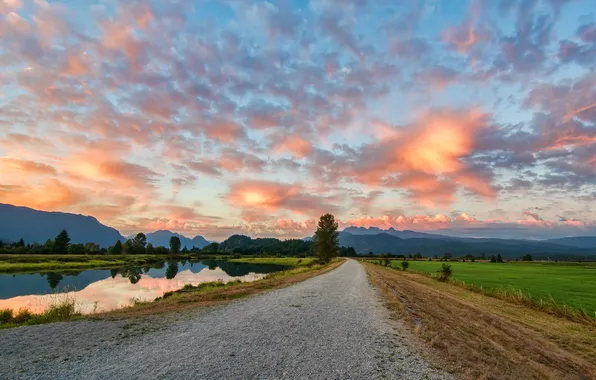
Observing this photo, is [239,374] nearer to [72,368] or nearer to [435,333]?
[72,368]

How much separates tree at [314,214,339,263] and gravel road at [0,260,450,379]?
7441 centimetres

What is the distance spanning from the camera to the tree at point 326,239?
88.2 meters

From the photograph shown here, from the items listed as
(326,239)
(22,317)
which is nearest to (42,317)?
(22,317)

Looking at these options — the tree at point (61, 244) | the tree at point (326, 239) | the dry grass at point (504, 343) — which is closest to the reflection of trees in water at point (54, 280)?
the dry grass at point (504, 343)

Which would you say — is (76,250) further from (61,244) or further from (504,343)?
(504,343)

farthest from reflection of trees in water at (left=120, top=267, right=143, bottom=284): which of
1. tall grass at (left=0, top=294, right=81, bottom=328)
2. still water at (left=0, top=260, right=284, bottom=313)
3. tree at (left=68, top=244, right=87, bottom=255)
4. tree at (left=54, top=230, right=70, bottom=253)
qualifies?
tree at (left=68, top=244, right=87, bottom=255)

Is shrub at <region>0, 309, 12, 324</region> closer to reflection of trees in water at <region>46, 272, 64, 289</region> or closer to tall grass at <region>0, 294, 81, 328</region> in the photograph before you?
tall grass at <region>0, 294, 81, 328</region>

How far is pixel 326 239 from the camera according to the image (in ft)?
294

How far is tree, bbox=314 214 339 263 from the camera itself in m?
88.2

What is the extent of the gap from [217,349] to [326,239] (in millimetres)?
81754

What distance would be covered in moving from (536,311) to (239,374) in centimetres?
2220

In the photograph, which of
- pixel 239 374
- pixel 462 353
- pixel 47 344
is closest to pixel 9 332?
pixel 47 344

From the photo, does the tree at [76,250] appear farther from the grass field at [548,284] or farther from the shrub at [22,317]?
the grass field at [548,284]

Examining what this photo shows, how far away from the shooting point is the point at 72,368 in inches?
300
